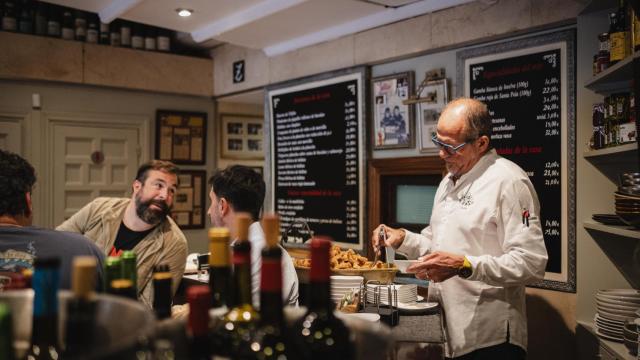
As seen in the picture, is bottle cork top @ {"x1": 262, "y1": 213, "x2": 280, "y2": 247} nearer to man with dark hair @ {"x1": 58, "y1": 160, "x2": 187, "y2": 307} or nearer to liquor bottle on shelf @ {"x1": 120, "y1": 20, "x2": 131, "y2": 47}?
man with dark hair @ {"x1": 58, "y1": 160, "x2": 187, "y2": 307}

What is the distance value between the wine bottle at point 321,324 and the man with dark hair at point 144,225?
86.9 inches

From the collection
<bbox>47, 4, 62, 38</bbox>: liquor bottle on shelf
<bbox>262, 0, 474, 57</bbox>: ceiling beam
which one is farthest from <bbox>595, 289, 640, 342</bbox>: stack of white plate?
<bbox>47, 4, 62, 38</bbox>: liquor bottle on shelf

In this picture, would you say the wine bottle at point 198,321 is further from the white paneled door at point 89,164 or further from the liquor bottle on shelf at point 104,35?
the liquor bottle on shelf at point 104,35

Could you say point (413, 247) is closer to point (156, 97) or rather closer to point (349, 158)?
point (349, 158)

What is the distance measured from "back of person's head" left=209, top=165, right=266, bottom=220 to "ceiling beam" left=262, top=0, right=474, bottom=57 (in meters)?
1.89

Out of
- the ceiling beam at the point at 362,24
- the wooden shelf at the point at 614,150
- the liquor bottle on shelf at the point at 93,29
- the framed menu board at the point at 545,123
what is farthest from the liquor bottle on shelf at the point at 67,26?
the wooden shelf at the point at 614,150

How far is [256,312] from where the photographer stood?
0.94 m

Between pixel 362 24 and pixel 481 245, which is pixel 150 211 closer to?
pixel 481 245

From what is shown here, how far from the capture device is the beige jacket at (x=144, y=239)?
3004 millimetres

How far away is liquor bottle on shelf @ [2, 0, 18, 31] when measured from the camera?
4703 mm

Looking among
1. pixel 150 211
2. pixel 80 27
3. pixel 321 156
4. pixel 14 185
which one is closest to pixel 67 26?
pixel 80 27

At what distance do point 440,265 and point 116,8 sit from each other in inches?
117

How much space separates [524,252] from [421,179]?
1.79 metres

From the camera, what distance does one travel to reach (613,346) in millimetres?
2404
